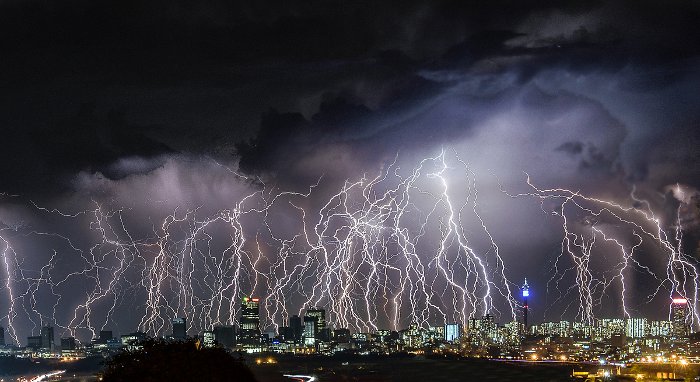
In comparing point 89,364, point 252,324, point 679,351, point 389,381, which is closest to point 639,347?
point 679,351

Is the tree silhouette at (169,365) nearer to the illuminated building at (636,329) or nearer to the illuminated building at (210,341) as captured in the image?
the illuminated building at (210,341)

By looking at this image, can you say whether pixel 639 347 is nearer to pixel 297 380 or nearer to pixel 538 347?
pixel 538 347

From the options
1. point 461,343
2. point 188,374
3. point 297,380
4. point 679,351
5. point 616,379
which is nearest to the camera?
point 188,374

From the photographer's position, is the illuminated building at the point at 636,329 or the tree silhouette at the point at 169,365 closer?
the tree silhouette at the point at 169,365

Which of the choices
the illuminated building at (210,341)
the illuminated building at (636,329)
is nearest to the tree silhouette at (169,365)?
the illuminated building at (210,341)

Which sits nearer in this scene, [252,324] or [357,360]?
[357,360]

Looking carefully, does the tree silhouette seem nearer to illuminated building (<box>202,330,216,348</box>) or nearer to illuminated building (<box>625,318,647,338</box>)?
illuminated building (<box>202,330,216,348</box>)

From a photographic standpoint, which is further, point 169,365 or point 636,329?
point 636,329

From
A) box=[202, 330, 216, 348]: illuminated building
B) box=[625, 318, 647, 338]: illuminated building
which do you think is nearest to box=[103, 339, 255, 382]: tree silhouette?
box=[202, 330, 216, 348]: illuminated building
